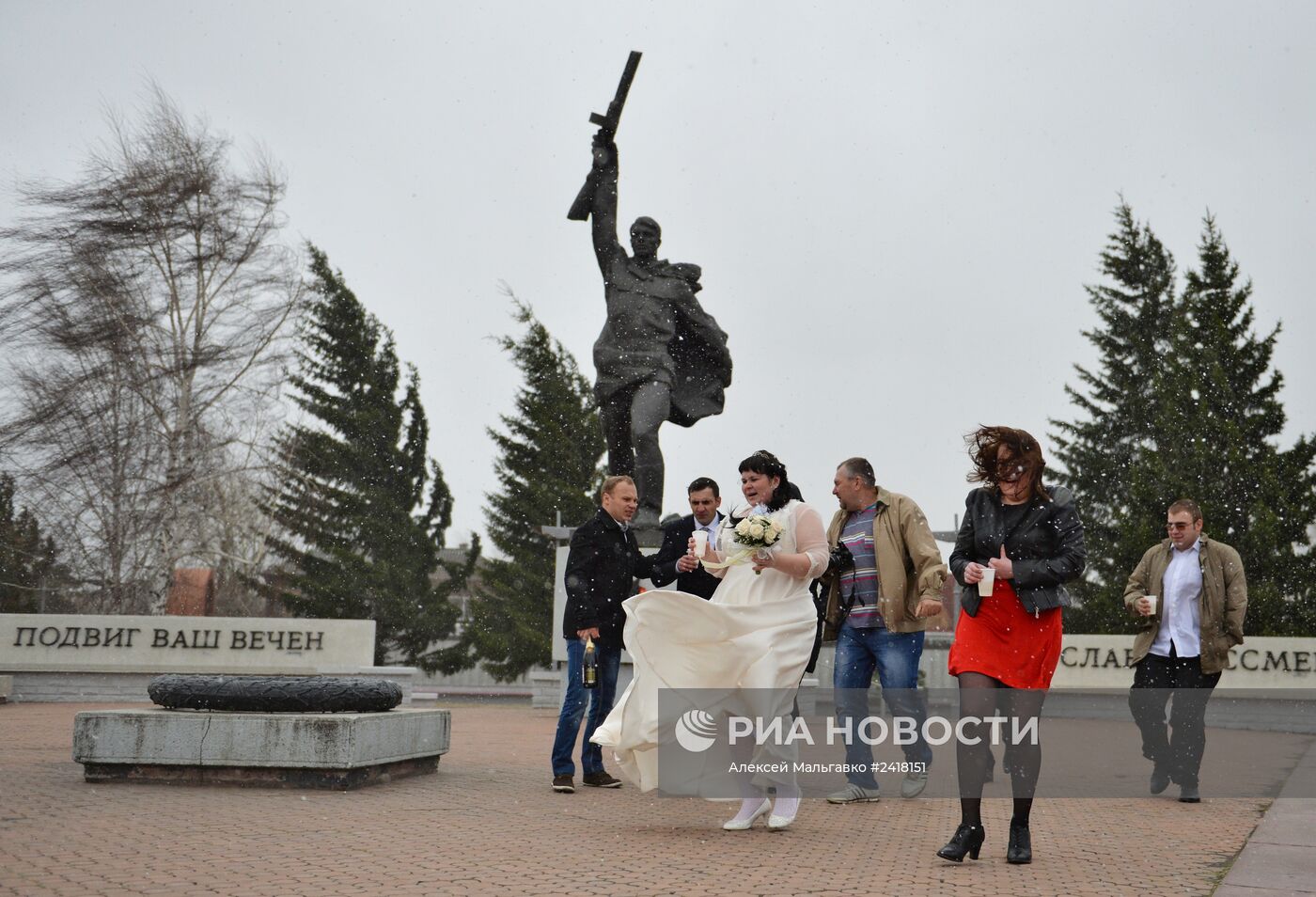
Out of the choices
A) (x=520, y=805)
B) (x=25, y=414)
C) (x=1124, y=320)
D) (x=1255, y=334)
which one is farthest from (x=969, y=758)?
(x=1124, y=320)

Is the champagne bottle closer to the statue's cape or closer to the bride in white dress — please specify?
the bride in white dress

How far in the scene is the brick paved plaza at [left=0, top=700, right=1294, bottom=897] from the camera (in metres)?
4.44

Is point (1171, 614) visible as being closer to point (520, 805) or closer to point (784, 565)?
point (784, 565)

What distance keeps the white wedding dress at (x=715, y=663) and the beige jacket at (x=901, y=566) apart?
1121 mm

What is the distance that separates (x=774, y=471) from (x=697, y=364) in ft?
20.6

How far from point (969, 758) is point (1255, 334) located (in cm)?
2547

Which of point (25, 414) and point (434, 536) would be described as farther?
point (434, 536)

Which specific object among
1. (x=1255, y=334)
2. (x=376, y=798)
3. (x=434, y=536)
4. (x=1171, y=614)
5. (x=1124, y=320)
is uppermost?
(x=1124, y=320)

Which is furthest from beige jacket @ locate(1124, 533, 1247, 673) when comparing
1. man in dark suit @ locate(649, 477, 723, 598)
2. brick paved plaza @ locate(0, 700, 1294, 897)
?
man in dark suit @ locate(649, 477, 723, 598)

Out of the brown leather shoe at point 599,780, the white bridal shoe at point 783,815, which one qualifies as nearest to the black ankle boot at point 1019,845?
the white bridal shoe at point 783,815

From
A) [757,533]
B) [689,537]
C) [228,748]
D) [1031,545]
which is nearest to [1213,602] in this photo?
[1031,545]

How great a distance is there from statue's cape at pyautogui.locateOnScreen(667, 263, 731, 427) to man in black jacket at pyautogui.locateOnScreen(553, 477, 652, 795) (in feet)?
15.5

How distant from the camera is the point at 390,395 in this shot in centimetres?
4200

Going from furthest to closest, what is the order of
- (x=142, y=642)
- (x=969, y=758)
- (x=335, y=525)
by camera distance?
(x=335, y=525) < (x=142, y=642) < (x=969, y=758)
